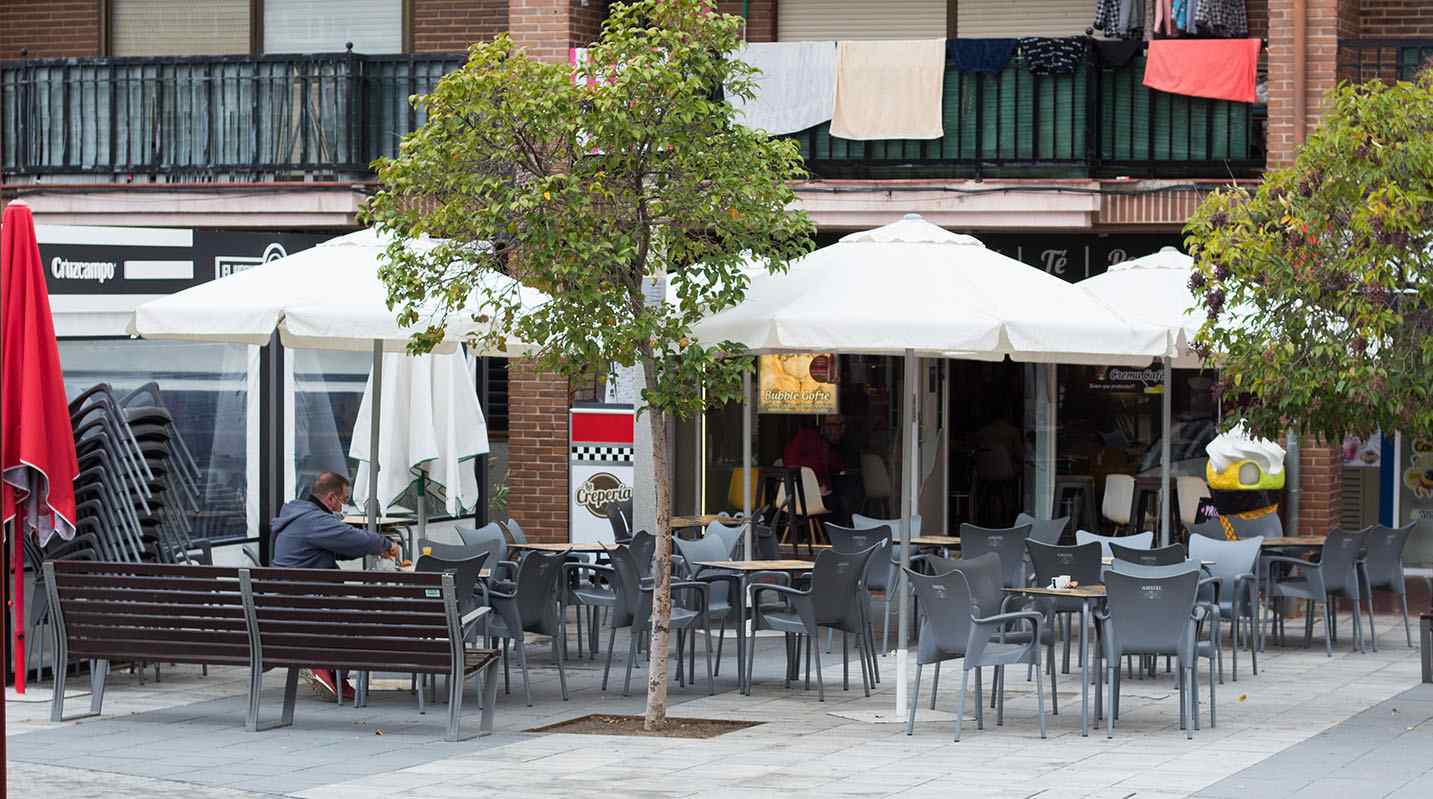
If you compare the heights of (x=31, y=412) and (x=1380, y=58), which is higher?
(x=1380, y=58)

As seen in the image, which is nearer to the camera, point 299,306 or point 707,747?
point 707,747

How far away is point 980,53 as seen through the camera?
698 inches

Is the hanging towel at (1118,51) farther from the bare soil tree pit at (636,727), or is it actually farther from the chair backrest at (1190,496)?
the bare soil tree pit at (636,727)

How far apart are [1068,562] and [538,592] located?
332 cm

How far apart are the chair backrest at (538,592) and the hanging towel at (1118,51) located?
8340mm

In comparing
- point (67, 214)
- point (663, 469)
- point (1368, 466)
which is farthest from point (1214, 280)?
point (67, 214)

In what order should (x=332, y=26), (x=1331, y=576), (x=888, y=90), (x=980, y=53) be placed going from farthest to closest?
1. (x=332, y=26)
2. (x=888, y=90)
3. (x=980, y=53)
4. (x=1331, y=576)

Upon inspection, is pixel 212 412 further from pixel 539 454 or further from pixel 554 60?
pixel 554 60

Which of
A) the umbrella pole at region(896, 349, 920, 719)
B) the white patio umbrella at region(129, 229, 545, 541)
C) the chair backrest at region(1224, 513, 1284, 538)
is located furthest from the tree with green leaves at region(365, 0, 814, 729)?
the chair backrest at region(1224, 513, 1284, 538)

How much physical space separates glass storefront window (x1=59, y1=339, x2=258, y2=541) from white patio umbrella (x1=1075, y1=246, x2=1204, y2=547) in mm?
6340

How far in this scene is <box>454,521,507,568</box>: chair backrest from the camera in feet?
42.8

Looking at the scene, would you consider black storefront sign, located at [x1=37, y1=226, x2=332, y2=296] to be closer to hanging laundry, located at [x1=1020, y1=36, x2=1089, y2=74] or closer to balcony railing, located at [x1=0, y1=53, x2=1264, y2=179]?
balcony railing, located at [x1=0, y1=53, x2=1264, y2=179]

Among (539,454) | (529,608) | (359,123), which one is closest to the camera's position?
(529,608)

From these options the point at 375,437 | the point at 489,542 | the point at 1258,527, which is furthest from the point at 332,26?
the point at 1258,527
